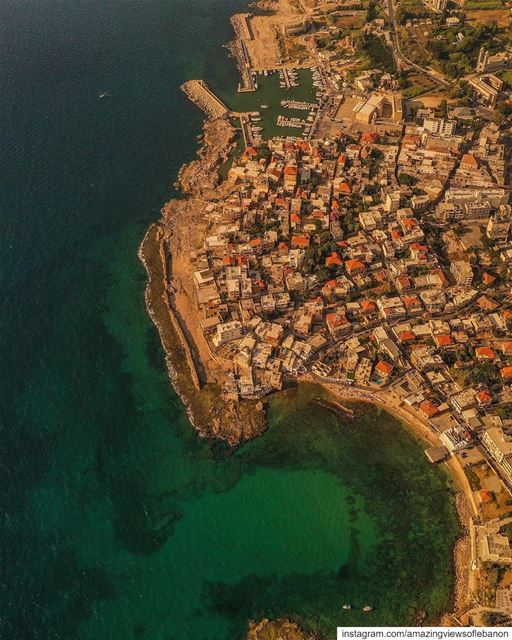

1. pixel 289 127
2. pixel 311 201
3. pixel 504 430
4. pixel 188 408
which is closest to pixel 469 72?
pixel 289 127

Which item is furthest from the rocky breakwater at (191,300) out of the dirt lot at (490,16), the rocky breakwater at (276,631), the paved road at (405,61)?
the dirt lot at (490,16)

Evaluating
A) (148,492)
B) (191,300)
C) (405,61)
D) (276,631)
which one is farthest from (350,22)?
(276,631)

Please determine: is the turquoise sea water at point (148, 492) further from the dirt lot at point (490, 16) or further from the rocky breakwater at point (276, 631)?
the dirt lot at point (490, 16)

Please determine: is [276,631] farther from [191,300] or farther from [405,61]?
[405,61]

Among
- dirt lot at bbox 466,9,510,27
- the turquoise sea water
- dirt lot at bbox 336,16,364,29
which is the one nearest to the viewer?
the turquoise sea water

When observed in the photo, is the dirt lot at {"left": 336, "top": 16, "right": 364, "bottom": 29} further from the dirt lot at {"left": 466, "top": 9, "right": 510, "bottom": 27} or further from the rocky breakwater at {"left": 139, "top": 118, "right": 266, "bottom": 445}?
the rocky breakwater at {"left": 139, "top": 118, "right": 266, "bottom": 445}

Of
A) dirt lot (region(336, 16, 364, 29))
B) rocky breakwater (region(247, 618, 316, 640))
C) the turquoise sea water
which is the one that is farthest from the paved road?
rocky breakwater (region(247, 618, 316, 640))
